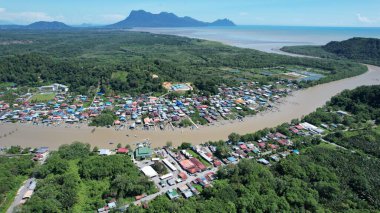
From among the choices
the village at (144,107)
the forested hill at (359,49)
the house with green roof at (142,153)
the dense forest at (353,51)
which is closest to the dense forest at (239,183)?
the house with green roof at (142,153)

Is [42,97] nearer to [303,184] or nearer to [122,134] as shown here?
Answer: [122,134]

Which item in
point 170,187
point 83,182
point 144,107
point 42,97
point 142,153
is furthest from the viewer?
point 42,97

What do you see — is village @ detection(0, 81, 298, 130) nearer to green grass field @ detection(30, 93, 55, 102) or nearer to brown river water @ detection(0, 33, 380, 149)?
green grass field @ detection(30, 93, 55, 102)

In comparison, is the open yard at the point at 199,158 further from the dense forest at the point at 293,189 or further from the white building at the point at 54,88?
the white building at the point at 54,88

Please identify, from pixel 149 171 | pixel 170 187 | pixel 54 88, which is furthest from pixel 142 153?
pixel 54 88

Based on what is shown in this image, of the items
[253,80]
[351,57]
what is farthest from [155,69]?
[351,57]

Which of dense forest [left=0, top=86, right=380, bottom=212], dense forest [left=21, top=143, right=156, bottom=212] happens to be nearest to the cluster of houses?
dense forest [left=0, top=86, right=380, bottom=212]
